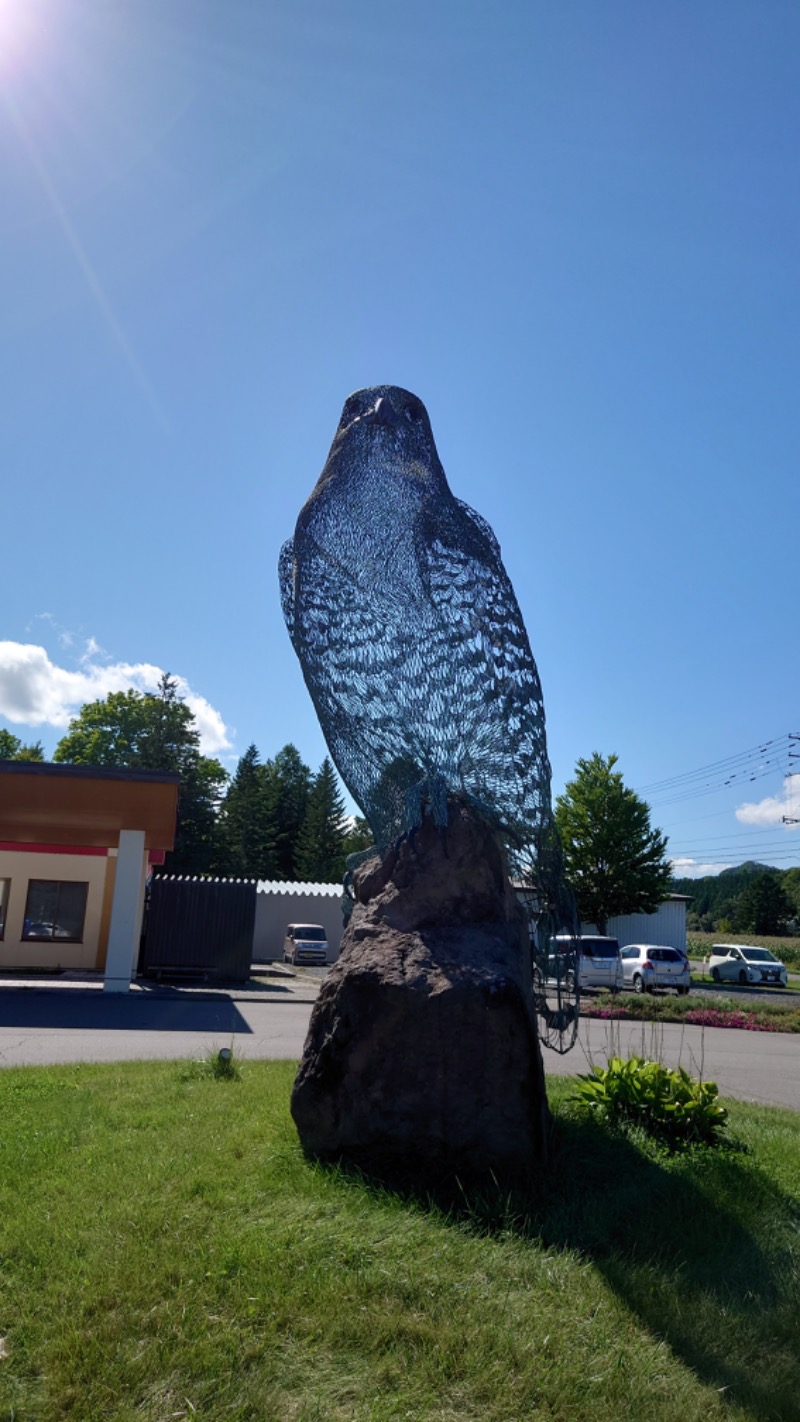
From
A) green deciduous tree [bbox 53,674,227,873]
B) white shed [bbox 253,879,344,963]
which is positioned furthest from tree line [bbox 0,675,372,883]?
white shed [bbox 253,879,344,963]

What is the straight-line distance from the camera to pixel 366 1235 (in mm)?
4121

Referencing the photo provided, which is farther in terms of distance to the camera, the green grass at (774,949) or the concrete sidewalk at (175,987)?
the green grass at (774,949)

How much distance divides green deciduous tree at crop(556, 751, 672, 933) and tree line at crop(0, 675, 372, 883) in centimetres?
1370

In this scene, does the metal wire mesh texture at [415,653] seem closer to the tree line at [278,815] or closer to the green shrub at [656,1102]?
the green shrub at [656,1102]

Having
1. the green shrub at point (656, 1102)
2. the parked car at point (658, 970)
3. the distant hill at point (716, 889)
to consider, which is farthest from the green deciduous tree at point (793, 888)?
the green shrub at point (656, 1102)

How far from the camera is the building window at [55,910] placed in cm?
2430

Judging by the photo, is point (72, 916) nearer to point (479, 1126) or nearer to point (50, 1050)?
point (50, 1050)

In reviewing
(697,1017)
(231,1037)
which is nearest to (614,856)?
(697,1017)

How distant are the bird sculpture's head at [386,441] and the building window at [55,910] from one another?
21.0 m

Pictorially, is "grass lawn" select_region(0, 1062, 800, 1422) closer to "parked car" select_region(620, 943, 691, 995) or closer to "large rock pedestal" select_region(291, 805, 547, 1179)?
"large rock pedestal" select_region(291, 805, 547, 1179)

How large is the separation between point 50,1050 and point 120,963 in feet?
26.0

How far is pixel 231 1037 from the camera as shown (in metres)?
12.2

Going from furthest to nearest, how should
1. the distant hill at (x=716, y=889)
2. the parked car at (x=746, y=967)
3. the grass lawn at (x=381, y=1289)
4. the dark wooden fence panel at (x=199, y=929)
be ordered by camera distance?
1. the distant hill at (x=716, y=889)
2. the parked car at (x=746, y=967)
3. the dark wooden fence panel at (x=199, y=929)
4. the grass lawn at (x=381, y=1289)

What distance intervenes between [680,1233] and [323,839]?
153 feet
